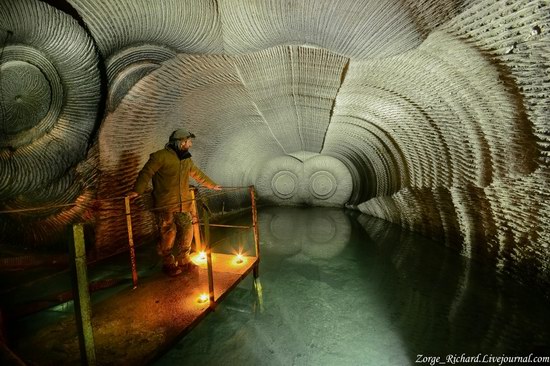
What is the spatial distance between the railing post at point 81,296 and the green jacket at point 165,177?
5.80 feet

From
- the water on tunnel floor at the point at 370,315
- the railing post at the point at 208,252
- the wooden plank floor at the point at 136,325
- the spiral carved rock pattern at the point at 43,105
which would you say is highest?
the spiral carved rock pattern at the point at 43,105

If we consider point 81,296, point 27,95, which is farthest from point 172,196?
point 27,95

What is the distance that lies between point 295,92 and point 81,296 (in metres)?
4.28

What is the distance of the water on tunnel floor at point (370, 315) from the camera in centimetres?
313

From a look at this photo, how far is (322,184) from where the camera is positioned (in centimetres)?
1160

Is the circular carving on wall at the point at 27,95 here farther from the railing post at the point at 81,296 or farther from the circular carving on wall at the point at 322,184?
the circular carving on wall at the point at 322,184

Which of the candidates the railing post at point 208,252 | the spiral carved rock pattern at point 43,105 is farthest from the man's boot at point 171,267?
the spiral carved rock pattern at point 43,105

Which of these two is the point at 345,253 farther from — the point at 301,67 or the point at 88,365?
the point at 88,365

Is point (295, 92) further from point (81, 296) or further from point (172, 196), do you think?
point (81, 296)

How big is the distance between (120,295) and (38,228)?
2.53 m

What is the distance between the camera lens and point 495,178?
3826 mm

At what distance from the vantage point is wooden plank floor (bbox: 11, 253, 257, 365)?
2617 mm

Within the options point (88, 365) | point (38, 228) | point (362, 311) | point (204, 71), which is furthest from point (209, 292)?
point (38, 228)

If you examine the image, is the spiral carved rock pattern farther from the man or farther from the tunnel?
the man
